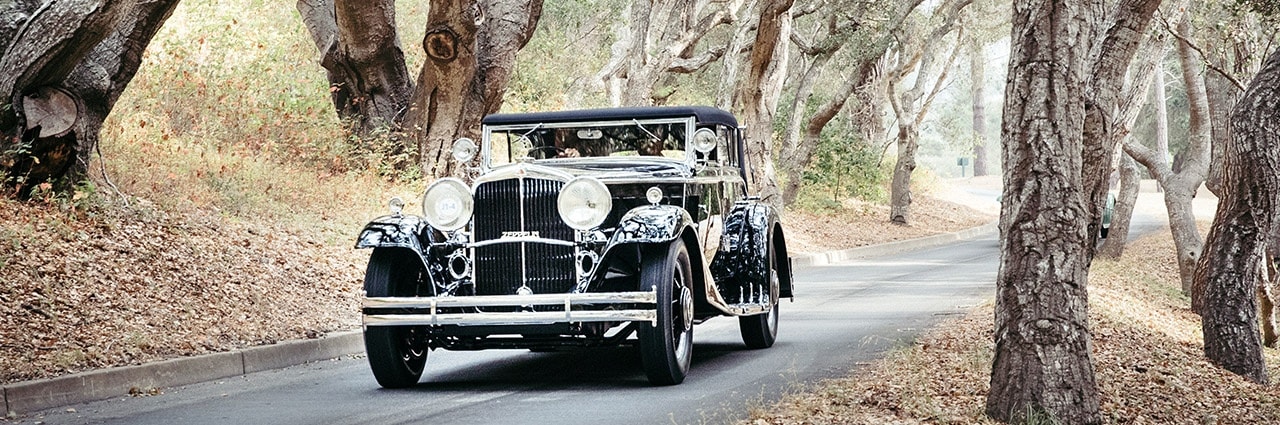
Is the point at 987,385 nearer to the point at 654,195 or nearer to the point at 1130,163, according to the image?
the point at 654,195

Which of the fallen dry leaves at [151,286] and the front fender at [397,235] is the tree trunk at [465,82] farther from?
the front fender at [397,235]

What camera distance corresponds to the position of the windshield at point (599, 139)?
11.1 metres

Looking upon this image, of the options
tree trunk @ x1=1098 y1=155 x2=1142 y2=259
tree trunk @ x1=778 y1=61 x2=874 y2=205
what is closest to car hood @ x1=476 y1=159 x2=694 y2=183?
tree trunk @ x1=1098 y1=155 x2=1142 y2=259

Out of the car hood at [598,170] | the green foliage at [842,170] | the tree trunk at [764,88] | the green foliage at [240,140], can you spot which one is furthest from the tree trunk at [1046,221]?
the green foliage at [842,170]

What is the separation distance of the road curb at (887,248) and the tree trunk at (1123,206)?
16.4ft

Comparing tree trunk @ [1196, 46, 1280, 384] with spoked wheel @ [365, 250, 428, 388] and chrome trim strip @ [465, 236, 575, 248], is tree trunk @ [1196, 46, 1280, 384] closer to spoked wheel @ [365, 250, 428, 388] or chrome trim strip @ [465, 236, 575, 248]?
chrome trim strip @ [465, 236, 575, 248]

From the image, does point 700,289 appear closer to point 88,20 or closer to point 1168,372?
point 1168,372

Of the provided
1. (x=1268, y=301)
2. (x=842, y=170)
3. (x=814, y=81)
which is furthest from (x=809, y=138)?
(x=1268, y=301)

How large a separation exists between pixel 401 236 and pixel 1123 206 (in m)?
18.3

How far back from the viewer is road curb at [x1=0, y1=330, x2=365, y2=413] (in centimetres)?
838

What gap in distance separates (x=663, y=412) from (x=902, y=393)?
4.80 ft

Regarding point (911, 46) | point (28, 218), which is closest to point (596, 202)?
point (28, 218)

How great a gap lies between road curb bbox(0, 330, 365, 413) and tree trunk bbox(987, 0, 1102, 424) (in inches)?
221

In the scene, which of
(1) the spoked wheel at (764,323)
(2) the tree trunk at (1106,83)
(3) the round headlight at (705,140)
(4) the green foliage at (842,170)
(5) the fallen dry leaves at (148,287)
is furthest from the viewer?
(4) the green foliage at (842,170)
